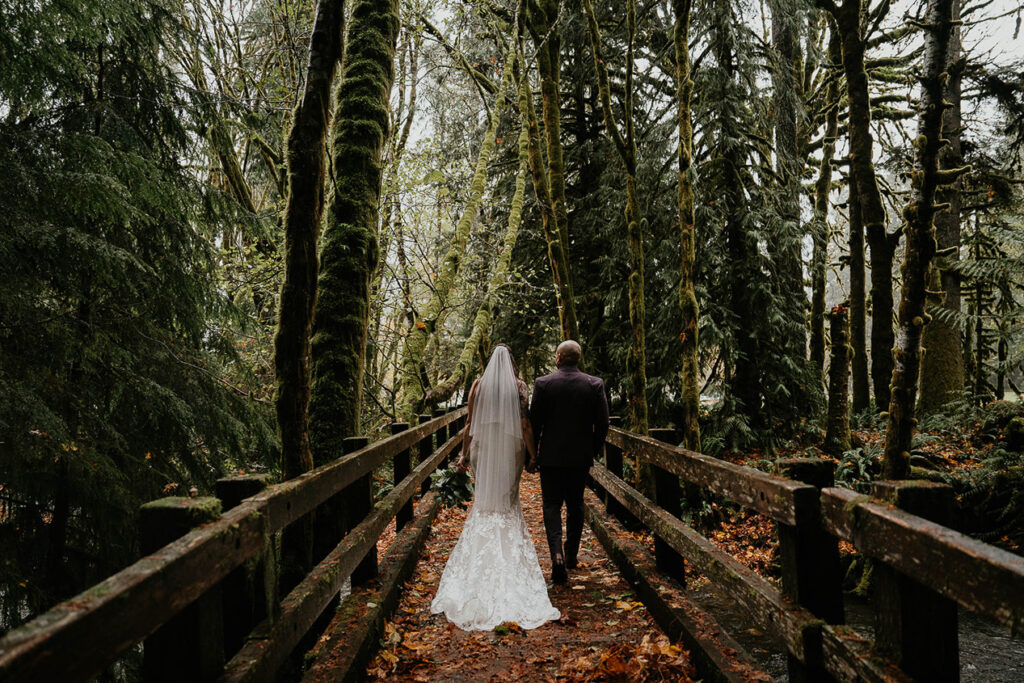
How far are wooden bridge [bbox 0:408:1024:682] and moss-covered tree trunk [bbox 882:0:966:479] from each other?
3.32 meters

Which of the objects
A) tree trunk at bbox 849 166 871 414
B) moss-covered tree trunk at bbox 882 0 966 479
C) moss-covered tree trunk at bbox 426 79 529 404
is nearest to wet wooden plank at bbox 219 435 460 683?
moss-covered tree trunk at bbox 882 0 966 479

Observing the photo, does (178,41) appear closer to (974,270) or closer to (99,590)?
(99,590)

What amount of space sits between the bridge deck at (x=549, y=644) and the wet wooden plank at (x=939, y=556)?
69.1 inches

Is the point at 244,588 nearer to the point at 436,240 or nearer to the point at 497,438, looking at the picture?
the point at 497,438

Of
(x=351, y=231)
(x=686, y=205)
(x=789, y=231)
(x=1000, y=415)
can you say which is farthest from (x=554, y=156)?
(x=1000, y=415)

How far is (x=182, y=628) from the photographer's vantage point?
6.68 feet

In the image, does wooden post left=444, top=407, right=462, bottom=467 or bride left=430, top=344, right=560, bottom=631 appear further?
wooden post left=444, top=407, right=462, bottom=467

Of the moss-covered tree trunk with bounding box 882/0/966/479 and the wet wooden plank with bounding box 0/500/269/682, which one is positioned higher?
the moss-covered tree trunk with bounding box 882/0/966/479

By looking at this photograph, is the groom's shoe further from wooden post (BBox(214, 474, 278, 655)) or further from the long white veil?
wooden post (BBox(214, 474, 278, 655))

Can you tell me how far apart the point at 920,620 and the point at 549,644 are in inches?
110

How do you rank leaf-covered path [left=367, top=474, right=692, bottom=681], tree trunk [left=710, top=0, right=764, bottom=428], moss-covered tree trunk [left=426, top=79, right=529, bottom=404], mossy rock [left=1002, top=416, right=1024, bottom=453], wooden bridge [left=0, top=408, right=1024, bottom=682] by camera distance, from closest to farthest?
wooden bridge [left=0, top=408, right=1024, bottom=682], leaf-covered path [left=367, top=474, right=692, bottom=681], mossy rock [left=1002, top=416, right=1024, bottom=453], tree trunk [left=710, top=0, right=764, bottom=428], moss-covered tree trunk [left=426, top=79, right=529, bottom=404]

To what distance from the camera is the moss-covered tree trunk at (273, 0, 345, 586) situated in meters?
4.37

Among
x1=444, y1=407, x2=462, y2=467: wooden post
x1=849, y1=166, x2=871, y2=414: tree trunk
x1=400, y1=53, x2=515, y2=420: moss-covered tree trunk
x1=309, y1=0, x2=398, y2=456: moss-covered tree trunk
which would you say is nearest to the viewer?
x1=309, y1=0, x2=398, y2=456: moss-covered tree trunk

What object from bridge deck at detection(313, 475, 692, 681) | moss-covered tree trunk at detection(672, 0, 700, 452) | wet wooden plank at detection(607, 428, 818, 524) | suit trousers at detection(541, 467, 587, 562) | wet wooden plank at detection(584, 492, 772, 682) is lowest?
bridge deck at detection(313, 475, 692, 681)
